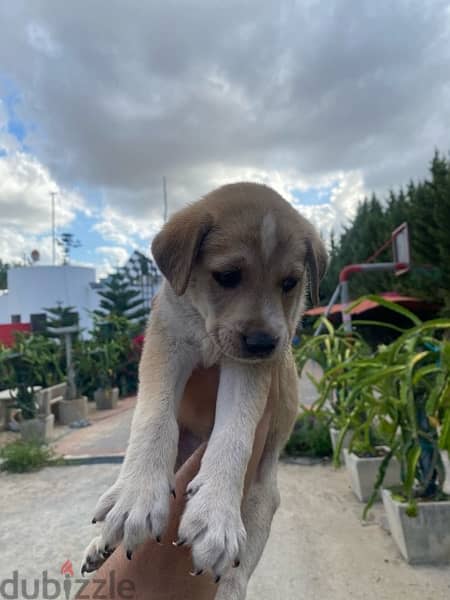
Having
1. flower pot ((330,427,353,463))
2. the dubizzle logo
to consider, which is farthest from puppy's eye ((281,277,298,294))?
flower pot ((330,427,353,463))

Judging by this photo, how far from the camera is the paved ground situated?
368 cm

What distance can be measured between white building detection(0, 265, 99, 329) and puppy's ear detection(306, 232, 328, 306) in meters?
29.2

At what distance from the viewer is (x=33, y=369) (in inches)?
372

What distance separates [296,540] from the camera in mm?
4535

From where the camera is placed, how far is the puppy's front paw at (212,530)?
147 cm

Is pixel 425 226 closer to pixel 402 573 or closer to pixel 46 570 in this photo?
pixel 402 573

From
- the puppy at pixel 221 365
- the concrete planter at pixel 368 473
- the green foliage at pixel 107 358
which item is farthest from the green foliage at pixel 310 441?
the green foliage at pixel 107 358

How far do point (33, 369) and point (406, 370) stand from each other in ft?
26.6

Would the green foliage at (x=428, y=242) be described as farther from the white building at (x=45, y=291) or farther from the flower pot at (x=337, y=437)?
the white building at (x=45, y=291)

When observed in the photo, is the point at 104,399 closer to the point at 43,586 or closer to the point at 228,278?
the point at 43,586

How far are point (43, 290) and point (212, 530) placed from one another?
104 feet

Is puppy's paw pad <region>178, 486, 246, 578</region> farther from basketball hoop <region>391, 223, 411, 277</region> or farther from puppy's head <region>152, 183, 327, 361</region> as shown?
basketball hoop <region>391, 223, 411, 277</region>

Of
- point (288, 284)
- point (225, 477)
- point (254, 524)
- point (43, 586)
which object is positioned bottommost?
point (43, 586)

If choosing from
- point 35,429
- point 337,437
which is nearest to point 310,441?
point 337,437
